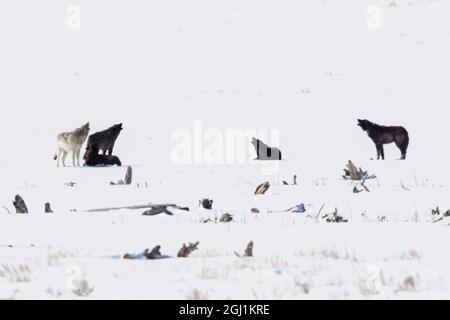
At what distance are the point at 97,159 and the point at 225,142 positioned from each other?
10.5 ft

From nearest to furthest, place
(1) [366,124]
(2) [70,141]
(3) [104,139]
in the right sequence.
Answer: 1. (2) [70,141]
2. (3) [104,139]
3. (1) [366,124]

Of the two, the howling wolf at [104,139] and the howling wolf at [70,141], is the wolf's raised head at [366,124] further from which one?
the howling wolf at [70,141]

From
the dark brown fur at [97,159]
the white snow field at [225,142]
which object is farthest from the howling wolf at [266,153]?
the dark brown fur at [97,159]

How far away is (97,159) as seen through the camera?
18.0 meters

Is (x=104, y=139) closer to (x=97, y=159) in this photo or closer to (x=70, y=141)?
(x=97, y=159)

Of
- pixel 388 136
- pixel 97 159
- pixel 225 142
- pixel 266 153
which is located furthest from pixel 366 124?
pixel 97 159

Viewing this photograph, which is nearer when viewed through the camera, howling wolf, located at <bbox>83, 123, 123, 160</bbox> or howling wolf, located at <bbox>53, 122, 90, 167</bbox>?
howling wolf, located at <bbox>53, 122, 90, 167</bbox>

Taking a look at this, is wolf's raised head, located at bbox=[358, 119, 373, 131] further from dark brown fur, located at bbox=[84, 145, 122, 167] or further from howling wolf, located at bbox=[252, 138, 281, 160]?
dark brown fur, located at bbox=[84, 145, 122, 167]

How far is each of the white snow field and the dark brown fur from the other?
0.36 m

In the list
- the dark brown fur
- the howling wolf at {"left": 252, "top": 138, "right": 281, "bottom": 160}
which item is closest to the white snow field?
the howling wolf at {"left": 252, "top": 138, "right": 281, "bottom": 160}

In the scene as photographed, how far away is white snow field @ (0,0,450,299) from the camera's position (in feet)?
29.3

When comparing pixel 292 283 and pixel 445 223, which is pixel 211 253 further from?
pixel 445 223
